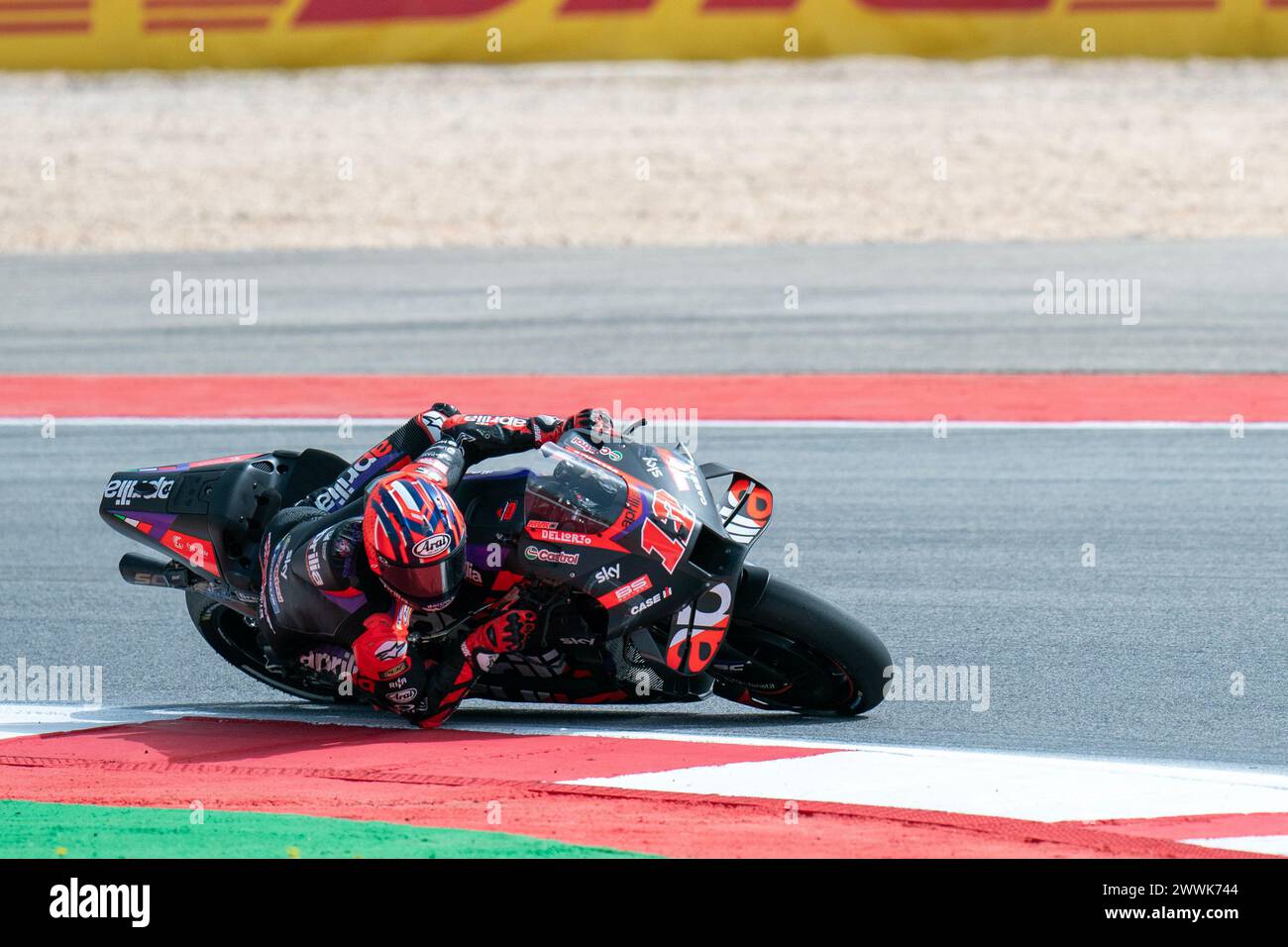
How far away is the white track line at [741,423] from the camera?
1040 cm

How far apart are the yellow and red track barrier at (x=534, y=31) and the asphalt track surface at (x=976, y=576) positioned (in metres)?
15.2

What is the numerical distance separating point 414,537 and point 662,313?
10.2 meters

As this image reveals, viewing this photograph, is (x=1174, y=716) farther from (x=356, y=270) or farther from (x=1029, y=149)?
(x=1029, y=149)

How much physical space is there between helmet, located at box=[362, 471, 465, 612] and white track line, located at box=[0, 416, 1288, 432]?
573 centimetres

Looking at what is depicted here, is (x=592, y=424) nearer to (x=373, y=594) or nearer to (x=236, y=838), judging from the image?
(x=373, y=594)

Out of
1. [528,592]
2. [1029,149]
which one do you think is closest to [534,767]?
[528,592]

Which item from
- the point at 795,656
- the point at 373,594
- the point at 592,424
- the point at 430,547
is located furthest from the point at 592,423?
the point at 795,656

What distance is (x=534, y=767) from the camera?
16.9 feet

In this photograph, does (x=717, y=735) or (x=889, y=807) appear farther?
(x=717, y=735)

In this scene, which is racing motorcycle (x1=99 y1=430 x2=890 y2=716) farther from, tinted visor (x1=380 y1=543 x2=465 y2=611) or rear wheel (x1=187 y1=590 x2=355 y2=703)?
tinted visor (x1=380 y1=543 x2=465 y2=611)

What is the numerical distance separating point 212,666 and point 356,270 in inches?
456

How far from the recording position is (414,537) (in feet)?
16.6
